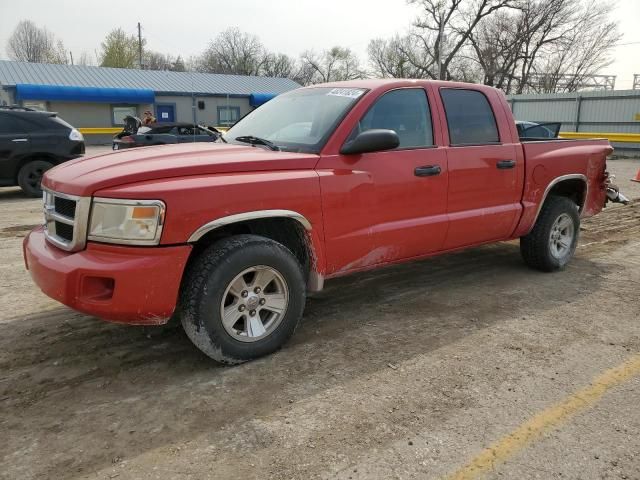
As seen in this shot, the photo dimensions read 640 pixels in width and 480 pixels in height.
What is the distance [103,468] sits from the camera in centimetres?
245

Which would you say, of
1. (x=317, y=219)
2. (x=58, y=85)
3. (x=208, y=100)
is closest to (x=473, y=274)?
(x=317, y=219)

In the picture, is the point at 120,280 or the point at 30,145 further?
the point at 30,145

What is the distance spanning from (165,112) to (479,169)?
106 feet

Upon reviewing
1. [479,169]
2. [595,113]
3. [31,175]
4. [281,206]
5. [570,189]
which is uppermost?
[595,113]

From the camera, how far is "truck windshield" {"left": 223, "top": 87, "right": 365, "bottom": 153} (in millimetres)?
3867

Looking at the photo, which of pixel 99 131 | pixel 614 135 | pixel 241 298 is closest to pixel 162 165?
pixel 241 298

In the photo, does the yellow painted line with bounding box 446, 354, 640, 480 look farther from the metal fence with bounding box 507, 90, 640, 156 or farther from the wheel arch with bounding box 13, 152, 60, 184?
the metal fence with bounding box 507, 90, 640, 156

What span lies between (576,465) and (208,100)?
35797mm

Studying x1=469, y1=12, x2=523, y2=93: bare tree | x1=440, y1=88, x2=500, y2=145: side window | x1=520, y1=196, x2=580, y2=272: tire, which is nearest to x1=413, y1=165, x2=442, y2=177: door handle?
x1=440, y1=88, x2=500, y2=145: side window

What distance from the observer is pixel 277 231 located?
3807 mm

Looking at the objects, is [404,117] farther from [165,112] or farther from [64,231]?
[165,112]

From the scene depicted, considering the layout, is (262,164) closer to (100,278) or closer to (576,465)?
(100,278)

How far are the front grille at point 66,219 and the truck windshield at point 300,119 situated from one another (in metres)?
1.46

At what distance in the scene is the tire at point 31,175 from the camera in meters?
9.99
